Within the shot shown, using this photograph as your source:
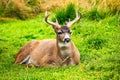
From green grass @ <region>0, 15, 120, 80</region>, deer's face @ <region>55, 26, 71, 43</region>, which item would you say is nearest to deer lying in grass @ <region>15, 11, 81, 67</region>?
deer's face @ <region>55, 26, 71, 43</region>

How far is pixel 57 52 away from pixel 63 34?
0.53 m

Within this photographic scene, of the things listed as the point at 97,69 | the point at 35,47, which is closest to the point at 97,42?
the point at 35,47

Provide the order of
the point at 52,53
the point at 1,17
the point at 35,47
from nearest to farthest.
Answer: the point at 52,53
the point at 35,47
the point at 1,17

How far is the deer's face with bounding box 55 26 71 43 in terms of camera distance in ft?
35.6

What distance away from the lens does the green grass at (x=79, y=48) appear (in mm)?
9953

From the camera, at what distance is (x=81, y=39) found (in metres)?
13.7

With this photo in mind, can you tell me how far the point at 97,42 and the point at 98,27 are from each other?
182 cm

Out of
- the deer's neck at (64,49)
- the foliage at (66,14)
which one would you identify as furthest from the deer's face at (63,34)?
the foliage at (66,14)

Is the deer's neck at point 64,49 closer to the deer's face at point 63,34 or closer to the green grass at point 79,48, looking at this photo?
the deer's face at point 63,34

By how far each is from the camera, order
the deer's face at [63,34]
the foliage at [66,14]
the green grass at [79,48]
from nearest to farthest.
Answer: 1. the green grass at [79,48]
2. the deer's face at [63,34]
3. the foliage at [66,14]

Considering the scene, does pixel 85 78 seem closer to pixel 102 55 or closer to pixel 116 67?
pixel 116 67

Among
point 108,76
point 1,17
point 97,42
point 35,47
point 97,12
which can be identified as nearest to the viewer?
point 108,76

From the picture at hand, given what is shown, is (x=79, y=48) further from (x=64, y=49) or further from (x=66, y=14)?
(x=66, y=14)

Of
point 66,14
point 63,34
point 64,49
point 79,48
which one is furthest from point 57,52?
point 66,14
